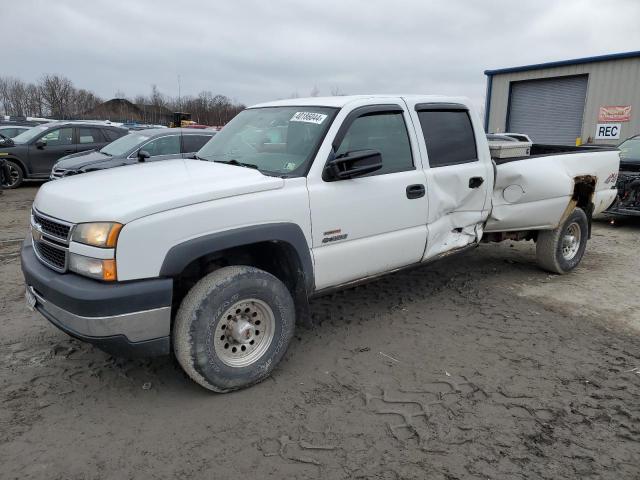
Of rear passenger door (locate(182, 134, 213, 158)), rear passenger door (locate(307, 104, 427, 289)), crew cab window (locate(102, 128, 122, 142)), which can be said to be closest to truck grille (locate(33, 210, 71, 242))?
rear passenger door (locate(307, 104, 427, 289))

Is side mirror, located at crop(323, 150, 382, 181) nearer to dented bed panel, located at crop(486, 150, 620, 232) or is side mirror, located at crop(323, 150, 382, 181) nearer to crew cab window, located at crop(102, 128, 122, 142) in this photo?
dented bed panel, located at crop(486, 150, 620, 232)

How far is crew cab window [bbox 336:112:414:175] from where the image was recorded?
386 cm

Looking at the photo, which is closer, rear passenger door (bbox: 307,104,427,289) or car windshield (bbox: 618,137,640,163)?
rear passenger door (bbox: 307,104,427,289)

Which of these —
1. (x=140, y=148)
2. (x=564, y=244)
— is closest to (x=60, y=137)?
(x=140, y=148)

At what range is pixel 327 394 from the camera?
3305mm

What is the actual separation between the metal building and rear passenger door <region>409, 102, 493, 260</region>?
1521 centimetres

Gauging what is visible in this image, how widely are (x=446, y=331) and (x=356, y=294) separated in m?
1.14

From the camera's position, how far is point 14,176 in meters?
12.8

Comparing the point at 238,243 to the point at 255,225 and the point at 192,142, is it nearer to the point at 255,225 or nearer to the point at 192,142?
the point at 255,225

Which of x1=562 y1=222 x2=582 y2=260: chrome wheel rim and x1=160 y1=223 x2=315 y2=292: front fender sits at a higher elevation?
x1=160 y1=223 x2=315 y2=292: front fender

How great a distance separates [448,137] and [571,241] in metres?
2.57

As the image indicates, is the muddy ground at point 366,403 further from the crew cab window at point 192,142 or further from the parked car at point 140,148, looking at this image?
the crew cab window at point 192,142

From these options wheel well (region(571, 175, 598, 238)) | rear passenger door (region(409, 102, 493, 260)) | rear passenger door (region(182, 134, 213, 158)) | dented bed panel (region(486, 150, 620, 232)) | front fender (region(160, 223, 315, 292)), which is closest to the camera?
front fender (region(160, 223, 315, 292))

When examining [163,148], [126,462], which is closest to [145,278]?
[126,462]
